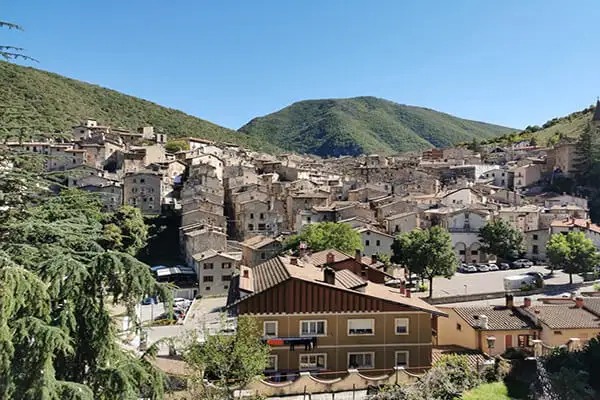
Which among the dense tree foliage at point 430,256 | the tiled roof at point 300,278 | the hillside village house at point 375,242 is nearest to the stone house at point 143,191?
the hillside village house at point 375,242

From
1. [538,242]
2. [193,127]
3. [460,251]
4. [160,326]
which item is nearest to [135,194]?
[160,326]

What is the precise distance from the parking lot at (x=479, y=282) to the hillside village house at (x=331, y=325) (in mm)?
19392

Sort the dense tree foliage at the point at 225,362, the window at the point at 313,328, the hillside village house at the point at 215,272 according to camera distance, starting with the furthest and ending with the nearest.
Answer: the hillside village house at the point at 215,272, the window at the point at 313,328, the dense tree foliage at the point at 225,362

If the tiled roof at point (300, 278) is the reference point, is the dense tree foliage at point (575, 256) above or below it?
below

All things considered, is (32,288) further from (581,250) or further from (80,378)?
(581,250)

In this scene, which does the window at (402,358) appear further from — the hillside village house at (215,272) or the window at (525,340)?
the hillside village house at (215,272)

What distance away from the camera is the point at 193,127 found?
439 feet

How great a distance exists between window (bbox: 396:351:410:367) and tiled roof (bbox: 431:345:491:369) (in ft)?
3.89

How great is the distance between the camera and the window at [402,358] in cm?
2022

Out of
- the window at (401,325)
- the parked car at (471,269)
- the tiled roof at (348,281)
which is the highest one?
the tiled roof at (348,281)

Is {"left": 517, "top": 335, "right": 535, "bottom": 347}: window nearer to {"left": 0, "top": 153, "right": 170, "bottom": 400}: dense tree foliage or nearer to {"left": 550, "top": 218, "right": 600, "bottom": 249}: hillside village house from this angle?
{"left": 0, "top": 153, "right": 170, "bottom": 400}: dense tree foliage

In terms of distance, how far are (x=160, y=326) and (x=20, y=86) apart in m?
97.4

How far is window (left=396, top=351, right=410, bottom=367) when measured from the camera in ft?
66.3

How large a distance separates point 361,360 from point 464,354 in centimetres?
492
